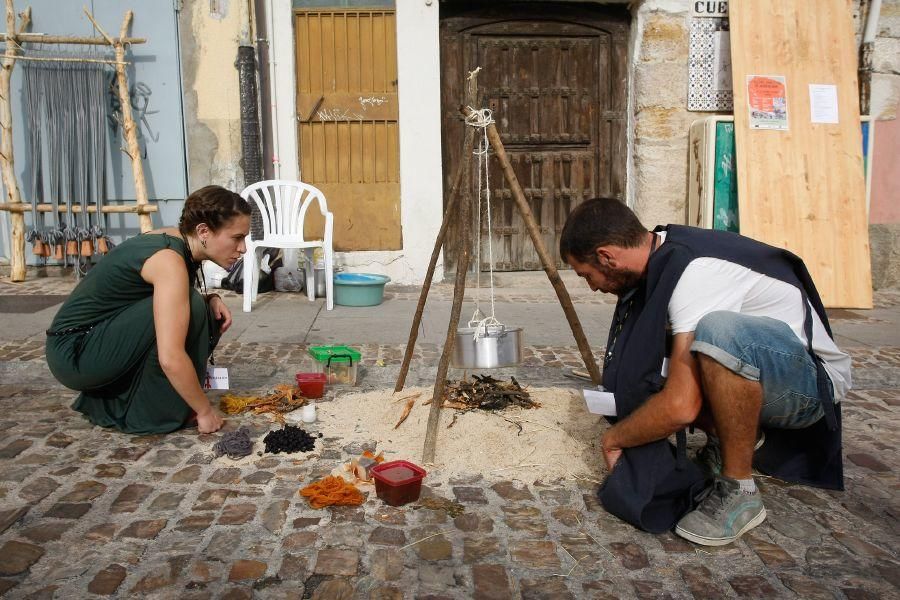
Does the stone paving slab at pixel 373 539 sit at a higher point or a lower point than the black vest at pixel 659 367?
lower

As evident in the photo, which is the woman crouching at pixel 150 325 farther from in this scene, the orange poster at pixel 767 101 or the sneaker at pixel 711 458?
the orange poster at pixel 767 101

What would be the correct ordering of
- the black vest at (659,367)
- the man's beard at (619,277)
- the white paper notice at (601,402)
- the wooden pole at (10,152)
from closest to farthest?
1. the black vest at (659,367)
2. the man's beard at (619,277)
3. the white paper notice at (601,402)
4. the wooden pole at (10,152)

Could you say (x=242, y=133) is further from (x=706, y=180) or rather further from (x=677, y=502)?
(x=677, y=502)

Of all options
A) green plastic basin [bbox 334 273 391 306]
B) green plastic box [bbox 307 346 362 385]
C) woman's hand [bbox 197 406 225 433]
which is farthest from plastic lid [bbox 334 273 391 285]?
woman's hand [bbox 197 406 225 433]

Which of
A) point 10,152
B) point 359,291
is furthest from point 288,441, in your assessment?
point 10,152

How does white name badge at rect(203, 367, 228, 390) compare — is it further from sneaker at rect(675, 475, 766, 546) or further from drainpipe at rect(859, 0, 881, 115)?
drainpipe at rect(859, 0, 881, 115)

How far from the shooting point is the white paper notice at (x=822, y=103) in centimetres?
674

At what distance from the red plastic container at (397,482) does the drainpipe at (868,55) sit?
21.9ft

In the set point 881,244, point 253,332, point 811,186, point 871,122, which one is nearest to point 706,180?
point 811,186

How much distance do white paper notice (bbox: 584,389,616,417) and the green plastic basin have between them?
387cm

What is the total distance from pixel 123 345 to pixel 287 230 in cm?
362

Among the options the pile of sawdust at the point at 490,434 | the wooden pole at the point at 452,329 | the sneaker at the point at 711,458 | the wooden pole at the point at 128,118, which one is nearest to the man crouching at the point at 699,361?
the sneaker at the point at 711,458

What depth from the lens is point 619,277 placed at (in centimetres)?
257

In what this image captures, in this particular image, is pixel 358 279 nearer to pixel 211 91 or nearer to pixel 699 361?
pixel 211 91
